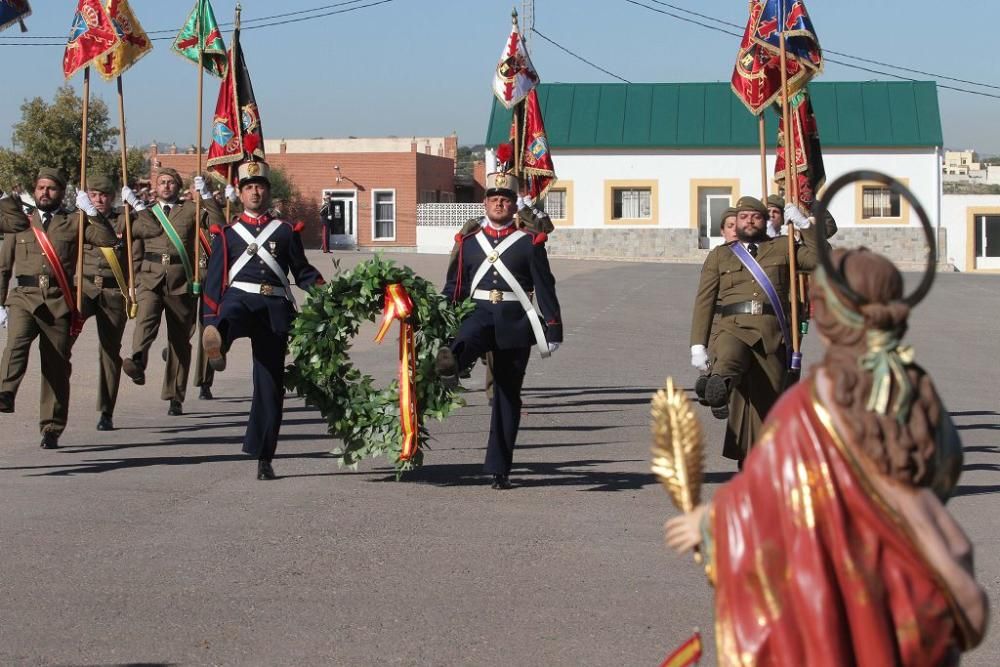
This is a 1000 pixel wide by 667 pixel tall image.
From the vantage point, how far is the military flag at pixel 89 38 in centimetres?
1353

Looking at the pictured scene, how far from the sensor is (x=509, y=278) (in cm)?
988

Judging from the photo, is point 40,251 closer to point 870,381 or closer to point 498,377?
point 498,377

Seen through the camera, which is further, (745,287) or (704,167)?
(704,167)

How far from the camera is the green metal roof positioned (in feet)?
167

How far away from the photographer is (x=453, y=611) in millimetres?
6648

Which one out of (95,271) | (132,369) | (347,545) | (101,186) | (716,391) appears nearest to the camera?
(347,545)

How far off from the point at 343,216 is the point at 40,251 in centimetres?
4831

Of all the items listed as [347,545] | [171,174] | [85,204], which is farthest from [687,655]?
[171,174]

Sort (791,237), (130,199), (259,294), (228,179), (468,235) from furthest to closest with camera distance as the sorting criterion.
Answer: (228,179)
(130,199)
(468,235)
(259,294)
(791,237)

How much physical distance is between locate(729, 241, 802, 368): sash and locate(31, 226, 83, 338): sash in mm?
4928

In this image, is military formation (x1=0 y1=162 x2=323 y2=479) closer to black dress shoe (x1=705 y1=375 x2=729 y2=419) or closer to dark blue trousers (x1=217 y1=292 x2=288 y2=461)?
dark blue trousers (x1=217 y1=292 x2=288 y2=461)

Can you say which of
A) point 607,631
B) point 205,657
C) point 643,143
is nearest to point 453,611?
point 607,631

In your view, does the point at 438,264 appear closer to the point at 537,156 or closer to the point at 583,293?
the point at 583,293

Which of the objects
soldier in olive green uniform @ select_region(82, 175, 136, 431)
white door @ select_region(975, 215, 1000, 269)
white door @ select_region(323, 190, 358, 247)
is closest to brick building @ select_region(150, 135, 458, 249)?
white door @ select_region(323, 190, 358, 247)
